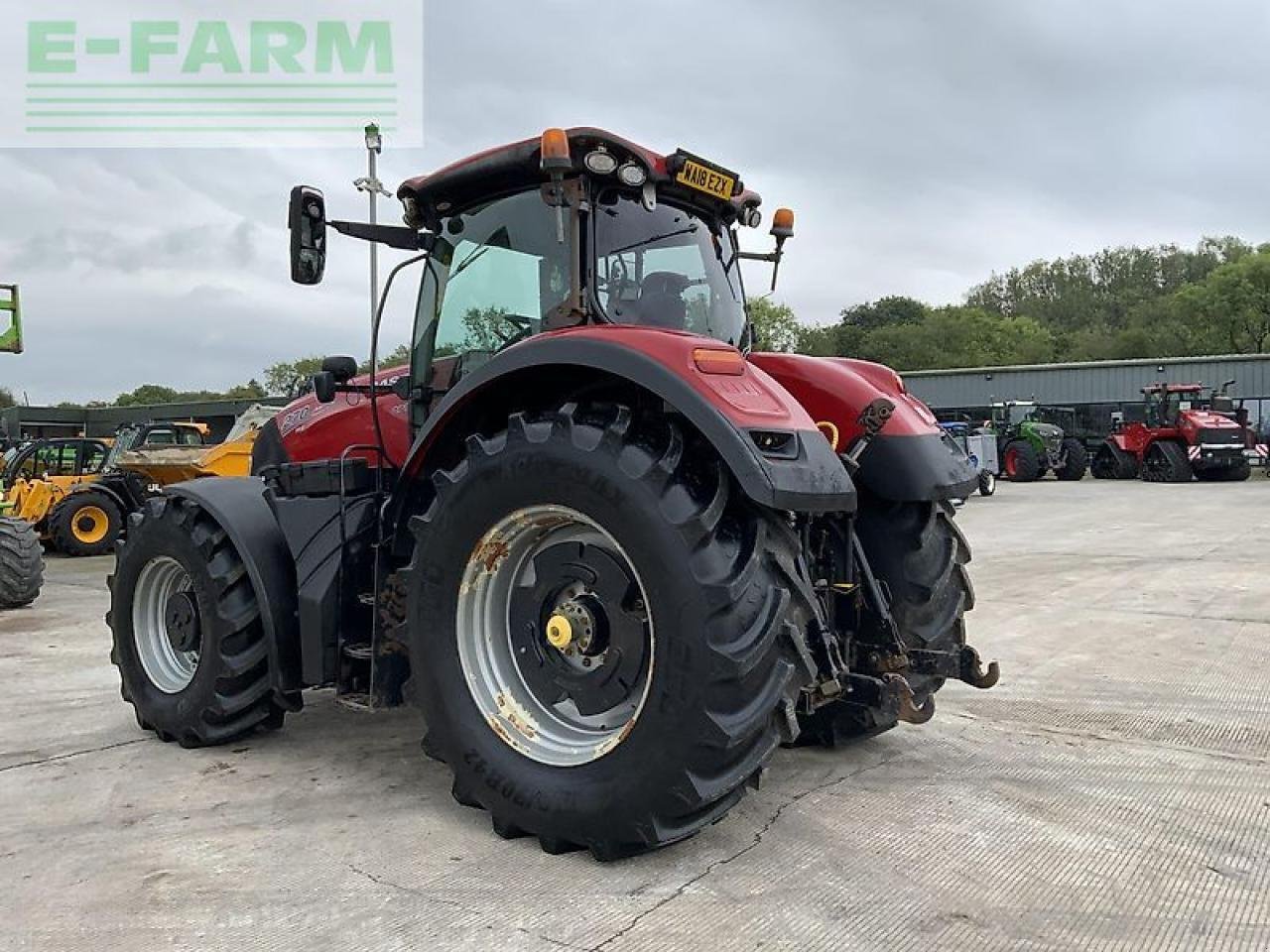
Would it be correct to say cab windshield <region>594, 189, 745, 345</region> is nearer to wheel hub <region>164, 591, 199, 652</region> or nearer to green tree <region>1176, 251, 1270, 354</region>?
wheel hub <region>164, 591, 199, 652</region>

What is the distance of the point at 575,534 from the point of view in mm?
3301

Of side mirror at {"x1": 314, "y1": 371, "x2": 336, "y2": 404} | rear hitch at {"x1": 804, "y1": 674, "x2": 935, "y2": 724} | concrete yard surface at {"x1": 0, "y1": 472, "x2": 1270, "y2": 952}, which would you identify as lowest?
concrete yard surface at {"x1": 0, "y1": 472, "x2": 1270, "y2": 952}

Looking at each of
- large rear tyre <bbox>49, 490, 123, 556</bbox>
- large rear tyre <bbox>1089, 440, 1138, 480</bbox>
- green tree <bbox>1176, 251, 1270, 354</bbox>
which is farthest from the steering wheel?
green tree <bbox>1176, 251, 1270, 354</bbox>

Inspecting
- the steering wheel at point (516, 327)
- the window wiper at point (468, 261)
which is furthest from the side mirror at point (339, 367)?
the steering wheel at point (516, 327)

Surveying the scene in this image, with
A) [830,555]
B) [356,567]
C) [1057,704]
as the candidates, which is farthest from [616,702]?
[1057,704]

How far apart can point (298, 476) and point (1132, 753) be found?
3.65 meters

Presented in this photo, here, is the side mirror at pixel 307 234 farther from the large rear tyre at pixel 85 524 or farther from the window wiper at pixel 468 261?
the large rear tyre at pixel 85 524

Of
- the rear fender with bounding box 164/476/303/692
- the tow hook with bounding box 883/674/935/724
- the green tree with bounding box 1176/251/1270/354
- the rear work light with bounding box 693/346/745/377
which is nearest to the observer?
the rear work light with bounding box 693/346/745/377

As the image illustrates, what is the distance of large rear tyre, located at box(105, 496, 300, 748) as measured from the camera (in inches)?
159

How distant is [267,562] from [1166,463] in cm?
2571

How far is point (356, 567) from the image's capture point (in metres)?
3.91

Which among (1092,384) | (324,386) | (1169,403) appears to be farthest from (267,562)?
(1092,384)

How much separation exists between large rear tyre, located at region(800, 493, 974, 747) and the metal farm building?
Result: 98.7 feet

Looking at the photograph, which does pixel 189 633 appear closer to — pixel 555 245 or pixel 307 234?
pixel 307 234
